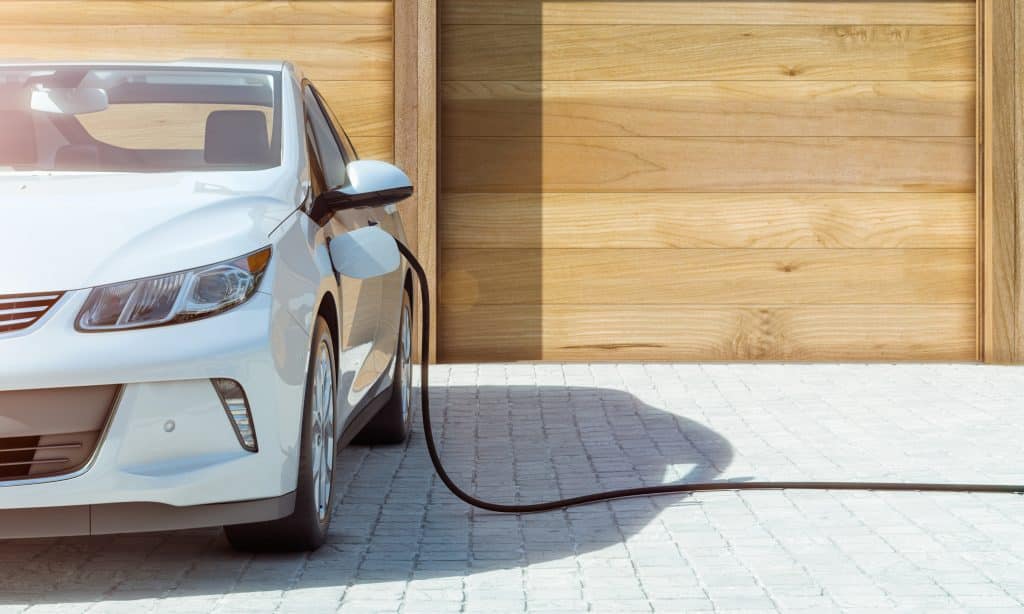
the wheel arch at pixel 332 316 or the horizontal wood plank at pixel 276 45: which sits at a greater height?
the horizontal wood plank at pixel 276 45

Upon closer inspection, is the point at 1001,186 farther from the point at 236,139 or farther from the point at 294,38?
the point at 236,139

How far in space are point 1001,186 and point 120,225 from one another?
6.87 m

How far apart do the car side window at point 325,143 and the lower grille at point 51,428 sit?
63.5 inches

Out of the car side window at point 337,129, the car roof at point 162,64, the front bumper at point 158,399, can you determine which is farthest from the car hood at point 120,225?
the car side window at point 337,129

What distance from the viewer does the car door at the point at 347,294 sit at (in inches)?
197

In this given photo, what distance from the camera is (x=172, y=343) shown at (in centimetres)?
387

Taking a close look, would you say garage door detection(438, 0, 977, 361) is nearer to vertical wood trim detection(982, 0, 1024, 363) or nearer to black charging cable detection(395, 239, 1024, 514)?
vertical wood trim detection(982, 0, 1024, 363)

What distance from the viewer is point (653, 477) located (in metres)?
5.84

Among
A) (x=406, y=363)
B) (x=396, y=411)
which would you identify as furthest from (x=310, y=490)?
(x=406, y=363)

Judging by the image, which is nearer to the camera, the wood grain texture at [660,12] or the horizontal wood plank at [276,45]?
the horizontal wood plank at [276,45]

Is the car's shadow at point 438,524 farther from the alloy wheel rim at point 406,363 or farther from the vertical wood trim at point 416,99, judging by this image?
the vertical wood trim at point 416,99

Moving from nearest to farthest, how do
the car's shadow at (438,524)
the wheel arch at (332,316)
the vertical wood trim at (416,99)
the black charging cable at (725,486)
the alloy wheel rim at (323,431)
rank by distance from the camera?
the car's shadow at (438,524) → the alloy wheel rim at (323,431) → the wheel arch at (332,316) → the black charging cable at (725,486) → the vertical wood trim at (416,99)

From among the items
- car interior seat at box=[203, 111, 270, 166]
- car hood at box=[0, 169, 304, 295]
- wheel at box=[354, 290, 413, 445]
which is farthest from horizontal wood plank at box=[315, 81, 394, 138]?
car hood at box=[0, 169, 304, 295]

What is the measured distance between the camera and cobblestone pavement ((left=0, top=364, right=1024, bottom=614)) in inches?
158
